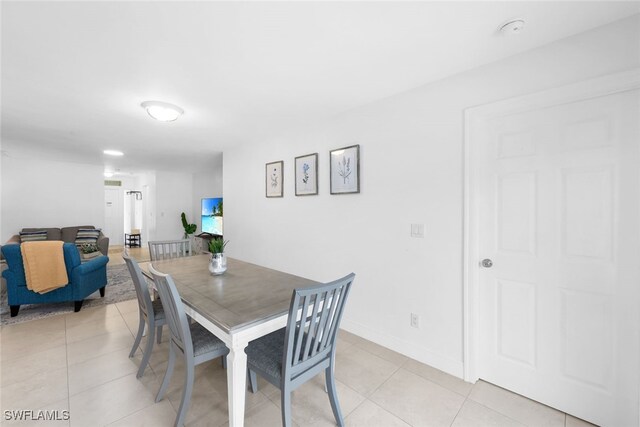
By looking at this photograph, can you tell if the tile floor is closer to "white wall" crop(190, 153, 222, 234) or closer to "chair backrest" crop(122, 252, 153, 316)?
"chair backrest" crop(122, 252, 153, 316)

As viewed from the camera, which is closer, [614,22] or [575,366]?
[614,22]

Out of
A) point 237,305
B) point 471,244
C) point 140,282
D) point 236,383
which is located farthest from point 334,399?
point 140,282

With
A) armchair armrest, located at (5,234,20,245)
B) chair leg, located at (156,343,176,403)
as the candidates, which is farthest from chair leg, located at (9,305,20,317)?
chair leg, located at (156,343,176,403)

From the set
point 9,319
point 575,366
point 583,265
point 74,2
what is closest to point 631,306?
point 583,265

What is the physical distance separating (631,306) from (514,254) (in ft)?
1.88

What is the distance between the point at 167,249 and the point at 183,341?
1.98 metres

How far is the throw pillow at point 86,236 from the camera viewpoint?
539cm

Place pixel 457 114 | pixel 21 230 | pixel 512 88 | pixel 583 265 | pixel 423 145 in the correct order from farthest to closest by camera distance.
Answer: pixel 21 230
pixel 423 145
pixel 457 114
pixel 512 88
pixel 583 265

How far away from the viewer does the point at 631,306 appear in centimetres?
145

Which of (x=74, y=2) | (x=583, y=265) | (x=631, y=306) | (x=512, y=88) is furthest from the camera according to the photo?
(x=512, y=88)

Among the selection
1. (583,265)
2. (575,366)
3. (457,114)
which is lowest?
(575,366)

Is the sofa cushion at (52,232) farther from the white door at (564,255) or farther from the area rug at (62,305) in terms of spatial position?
the white door at (564,255)

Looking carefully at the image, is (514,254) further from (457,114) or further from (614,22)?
(614,22)

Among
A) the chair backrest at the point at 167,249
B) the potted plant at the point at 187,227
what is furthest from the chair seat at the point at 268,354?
the potted plant at the point at 187,227
